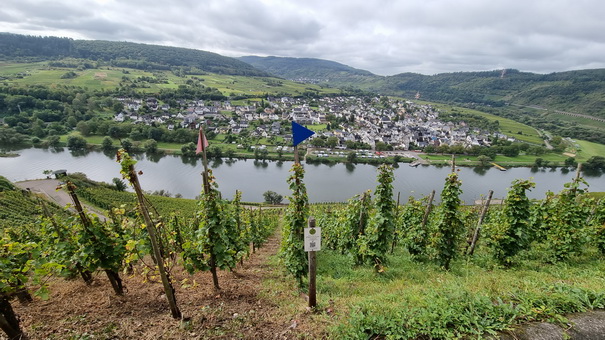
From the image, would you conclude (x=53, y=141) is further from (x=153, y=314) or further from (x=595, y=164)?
(x=595, y=164)

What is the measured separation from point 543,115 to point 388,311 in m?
178

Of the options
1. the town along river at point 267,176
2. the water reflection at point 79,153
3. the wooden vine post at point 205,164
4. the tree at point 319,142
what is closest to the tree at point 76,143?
the water reflection at point 79,153

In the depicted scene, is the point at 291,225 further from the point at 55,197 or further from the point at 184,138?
the point at 184,138

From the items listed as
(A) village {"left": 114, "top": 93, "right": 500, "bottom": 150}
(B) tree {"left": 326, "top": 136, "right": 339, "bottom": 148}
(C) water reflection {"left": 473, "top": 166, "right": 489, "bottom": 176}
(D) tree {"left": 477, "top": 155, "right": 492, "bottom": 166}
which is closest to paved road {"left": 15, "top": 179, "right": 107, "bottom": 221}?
(A) village {"left": 114, "top": 93, "right": 500, "bottom": 150}

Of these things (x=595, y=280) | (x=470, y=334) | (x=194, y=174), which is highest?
(x=470, y=334)

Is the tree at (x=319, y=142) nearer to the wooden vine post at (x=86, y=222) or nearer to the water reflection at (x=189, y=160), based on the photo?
the water reflection at (x=189, y=160)

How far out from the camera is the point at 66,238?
5445 mm

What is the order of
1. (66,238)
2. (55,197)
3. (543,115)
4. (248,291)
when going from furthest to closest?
(543,115) → (55,197) → (248,291) → (66,238)

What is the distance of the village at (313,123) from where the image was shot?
77875 millimetres

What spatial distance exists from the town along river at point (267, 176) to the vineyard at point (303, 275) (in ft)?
111

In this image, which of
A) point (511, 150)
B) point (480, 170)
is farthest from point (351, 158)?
point (511, 150)

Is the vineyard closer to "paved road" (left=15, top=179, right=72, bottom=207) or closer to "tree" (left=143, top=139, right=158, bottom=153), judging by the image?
"paved road" (left=15, top=179, right=72, bottom=207)

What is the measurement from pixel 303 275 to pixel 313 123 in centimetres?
9497

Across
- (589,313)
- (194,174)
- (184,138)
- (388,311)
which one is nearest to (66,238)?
(388,311)
